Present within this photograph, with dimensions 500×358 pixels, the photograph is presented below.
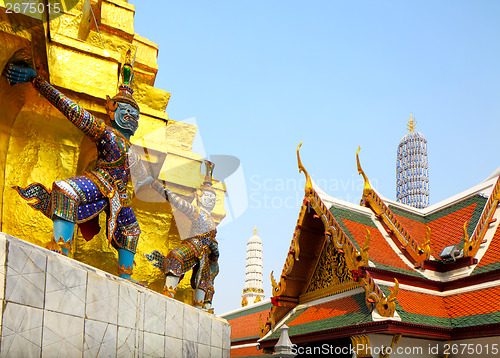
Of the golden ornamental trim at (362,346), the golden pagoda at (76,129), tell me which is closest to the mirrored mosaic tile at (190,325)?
the golden pagoda at (76,129)

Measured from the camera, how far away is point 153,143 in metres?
8.19

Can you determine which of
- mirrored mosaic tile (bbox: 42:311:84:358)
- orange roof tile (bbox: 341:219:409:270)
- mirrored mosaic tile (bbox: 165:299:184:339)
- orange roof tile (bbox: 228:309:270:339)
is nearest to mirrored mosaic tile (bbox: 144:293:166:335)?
mirrored mosaic tile (bbox: 165:299:184:339)

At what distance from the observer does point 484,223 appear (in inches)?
383

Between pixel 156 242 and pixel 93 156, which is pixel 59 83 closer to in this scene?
pixel 93 156

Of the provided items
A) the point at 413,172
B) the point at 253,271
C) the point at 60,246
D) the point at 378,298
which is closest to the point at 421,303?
the point at 378,298

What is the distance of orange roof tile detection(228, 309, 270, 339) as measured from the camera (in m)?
14.9

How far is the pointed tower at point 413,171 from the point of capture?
28.0 m

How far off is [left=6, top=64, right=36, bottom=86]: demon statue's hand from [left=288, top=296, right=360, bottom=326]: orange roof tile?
20.1 feet

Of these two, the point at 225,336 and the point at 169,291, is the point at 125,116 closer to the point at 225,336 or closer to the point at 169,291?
the point at 169,291

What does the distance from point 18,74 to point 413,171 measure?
2589 centimetres

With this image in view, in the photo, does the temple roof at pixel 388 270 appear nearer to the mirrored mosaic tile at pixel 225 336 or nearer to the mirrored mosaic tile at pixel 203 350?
the mirrored mosaic tile at pixel 225 336

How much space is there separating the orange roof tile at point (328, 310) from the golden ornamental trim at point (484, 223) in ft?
7.32

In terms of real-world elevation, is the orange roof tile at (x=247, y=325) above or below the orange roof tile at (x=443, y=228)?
below

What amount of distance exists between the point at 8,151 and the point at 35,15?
1.81m
